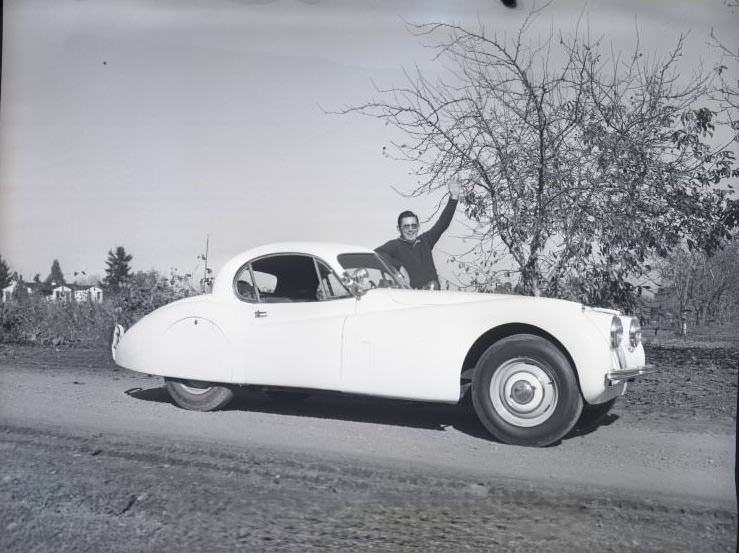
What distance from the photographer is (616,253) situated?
11.6 feet

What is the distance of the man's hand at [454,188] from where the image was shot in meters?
3.25

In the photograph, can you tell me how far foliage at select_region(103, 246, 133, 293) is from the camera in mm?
3129

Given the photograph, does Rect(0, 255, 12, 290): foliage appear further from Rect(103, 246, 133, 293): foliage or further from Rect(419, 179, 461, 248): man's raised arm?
Rect(419, 179, 461, 248): man's raised arm

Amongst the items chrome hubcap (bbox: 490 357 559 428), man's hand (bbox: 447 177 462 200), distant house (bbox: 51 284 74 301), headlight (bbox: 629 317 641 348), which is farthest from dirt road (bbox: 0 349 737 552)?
man's hand (bbox: 447 177 462 200)

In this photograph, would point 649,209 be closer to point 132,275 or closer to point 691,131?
point 691,131

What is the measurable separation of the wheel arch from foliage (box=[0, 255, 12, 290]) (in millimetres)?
2110

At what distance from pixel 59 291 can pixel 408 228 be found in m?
1.71

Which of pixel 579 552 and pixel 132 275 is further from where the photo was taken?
pixel 132 275

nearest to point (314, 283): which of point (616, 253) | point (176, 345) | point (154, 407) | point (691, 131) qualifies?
point (176, 345)

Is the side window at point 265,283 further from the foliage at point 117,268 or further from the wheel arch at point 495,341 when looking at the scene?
the wheel arch at point 495,341

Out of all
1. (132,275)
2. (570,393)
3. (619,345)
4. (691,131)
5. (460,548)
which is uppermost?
(691,131)

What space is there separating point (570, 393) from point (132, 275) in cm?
210

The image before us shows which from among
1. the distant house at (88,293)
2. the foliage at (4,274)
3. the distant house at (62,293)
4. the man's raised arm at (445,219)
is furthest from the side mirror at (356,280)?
the foliage at (4,274)

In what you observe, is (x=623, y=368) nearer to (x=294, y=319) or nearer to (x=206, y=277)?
(x=294, y=319)
